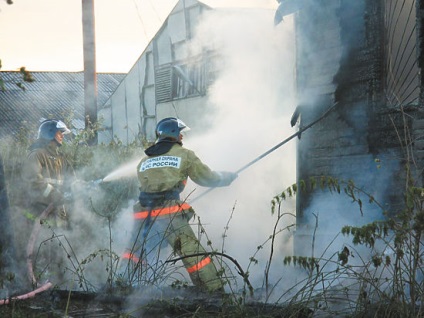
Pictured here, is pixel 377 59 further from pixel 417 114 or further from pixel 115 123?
pixel 115 123

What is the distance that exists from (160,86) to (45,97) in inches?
544

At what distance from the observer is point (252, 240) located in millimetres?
10289

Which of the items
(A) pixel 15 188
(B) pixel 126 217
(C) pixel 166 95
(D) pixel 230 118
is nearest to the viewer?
(A) pixel 15 188

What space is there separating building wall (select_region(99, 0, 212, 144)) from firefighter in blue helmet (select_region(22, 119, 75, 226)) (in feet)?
35.9

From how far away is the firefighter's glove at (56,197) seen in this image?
7.78 meters

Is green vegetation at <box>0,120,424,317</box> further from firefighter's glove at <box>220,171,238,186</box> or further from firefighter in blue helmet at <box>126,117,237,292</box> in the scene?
firefighter's glove at <box>220,171,238,186</box>

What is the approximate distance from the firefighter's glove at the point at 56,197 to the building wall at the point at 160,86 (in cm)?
1128

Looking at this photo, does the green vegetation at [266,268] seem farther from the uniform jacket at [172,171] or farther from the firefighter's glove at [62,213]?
the uniform jacket at [172,171]

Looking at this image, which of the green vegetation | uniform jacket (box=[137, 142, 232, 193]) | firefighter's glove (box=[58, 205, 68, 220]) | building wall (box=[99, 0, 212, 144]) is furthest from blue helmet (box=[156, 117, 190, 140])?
building wall (box=[99, 0, 212, 144])

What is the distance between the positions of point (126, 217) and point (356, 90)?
13.4ft

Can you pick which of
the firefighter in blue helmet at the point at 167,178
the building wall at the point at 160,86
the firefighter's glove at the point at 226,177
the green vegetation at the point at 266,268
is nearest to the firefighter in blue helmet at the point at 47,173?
the green vegetation at the point at 266,268

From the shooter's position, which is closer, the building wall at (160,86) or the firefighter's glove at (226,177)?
the firefighter's glove at (226,177)

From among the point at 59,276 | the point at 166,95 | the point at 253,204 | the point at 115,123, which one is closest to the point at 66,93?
the point at 115,123

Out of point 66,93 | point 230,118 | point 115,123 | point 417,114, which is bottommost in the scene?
point 417,114
